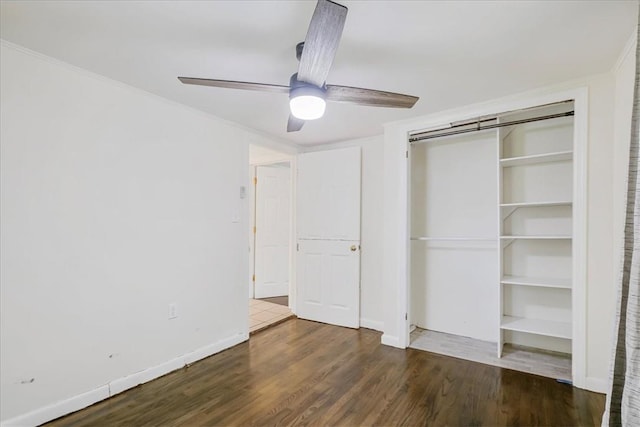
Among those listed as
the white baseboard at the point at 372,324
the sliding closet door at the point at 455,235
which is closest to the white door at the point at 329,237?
the white baseboard at the point at 372,324

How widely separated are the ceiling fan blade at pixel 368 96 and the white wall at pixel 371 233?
182 centimetres

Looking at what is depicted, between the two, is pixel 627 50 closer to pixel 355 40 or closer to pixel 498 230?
pixel 498 230

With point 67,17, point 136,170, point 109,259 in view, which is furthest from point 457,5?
point 109,259

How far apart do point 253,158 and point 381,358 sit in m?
3.41

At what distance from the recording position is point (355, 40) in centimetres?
174

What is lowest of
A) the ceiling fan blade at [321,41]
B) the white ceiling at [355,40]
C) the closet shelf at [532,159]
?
the closet shelf at [532,159]

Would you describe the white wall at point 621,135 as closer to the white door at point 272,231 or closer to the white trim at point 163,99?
the white trim at point 163,99

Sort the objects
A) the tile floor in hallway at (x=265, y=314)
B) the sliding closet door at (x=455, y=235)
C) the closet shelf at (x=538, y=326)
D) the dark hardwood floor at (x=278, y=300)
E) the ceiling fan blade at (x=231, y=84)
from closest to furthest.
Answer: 1. the ceiling fan blade at (x=231, y=84)
2. the closet shelf at (x=538, y=326)
3. the sliding closet door at (x=455, y=235)
4. the tile floor in hallway at (x=265, y=314)
5. the dark hardwood floor at (x=278, y=300)

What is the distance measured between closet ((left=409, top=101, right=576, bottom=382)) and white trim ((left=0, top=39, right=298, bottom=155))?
156 centimetres

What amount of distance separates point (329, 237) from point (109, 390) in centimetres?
249

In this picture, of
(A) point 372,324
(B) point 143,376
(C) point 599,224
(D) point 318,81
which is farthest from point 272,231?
(C) point 599,224

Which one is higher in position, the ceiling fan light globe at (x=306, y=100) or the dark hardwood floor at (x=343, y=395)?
the ceiling fan light globe at (x=306, y=100)

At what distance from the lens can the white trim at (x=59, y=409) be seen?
1.82 m

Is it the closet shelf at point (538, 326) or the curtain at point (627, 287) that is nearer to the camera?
the curtain at point (627, 287)
